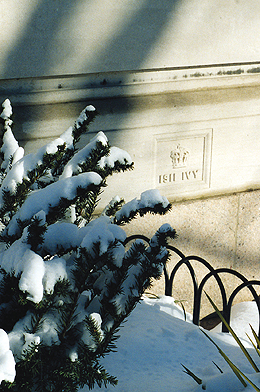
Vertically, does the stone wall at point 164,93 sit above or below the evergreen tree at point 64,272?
above

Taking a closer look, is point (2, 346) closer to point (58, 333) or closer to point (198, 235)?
point (58, 333)

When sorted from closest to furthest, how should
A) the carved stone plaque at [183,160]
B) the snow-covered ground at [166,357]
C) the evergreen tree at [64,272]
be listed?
the evergreen tree at [64,272] < the snow-covered ground at [166,357] < the carved stone plaque at [183,160]

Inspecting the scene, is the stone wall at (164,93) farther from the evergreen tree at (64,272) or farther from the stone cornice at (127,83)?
the evergreen tree at (64,272)

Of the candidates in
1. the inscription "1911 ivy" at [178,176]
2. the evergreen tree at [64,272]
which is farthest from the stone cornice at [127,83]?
the evergreen tree at [64,272]

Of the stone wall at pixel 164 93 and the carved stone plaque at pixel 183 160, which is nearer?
the stone wall at pixel 164 93

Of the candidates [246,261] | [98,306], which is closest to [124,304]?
[98,306]

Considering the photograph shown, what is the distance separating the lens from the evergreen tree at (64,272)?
50.1 inches

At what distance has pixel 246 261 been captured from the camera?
4.02 metres

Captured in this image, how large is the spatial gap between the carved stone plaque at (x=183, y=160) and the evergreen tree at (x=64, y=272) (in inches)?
71.7

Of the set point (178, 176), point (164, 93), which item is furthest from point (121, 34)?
point (178, 176)

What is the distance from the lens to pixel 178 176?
353cm

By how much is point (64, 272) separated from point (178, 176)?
2313 millimetres

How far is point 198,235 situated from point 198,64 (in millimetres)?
1460

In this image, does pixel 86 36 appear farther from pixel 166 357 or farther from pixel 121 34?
pixel 166 357
